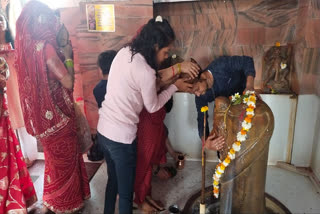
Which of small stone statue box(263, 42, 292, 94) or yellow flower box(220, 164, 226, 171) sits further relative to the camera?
small stone statue box(263, 42, 292, 94)

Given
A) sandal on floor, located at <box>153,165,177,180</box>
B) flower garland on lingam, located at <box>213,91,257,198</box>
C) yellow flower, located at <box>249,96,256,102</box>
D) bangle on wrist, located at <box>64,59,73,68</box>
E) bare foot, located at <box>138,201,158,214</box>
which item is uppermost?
bangle on wrist, located at <box>64,59,73,68</box>

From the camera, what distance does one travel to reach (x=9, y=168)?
6.44ft

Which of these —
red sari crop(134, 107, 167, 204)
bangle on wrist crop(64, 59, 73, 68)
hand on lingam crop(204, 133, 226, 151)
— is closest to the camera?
hand on lingam crop(204, 133, 226, 151)

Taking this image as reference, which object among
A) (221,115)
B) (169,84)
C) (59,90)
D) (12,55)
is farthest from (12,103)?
(221,115)

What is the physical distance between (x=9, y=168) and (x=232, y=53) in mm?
2076

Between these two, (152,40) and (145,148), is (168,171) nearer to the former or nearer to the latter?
(145,148)

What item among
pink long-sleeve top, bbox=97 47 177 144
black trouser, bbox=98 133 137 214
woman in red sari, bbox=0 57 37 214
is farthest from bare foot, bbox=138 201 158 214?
woman in red sari, bbox=0 57 37 214

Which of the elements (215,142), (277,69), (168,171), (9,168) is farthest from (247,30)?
(9,168)

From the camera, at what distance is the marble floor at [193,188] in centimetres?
218

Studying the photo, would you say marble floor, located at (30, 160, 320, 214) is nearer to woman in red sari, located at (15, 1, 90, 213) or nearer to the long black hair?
woman in red sari, located at (15, 1, 90, 213)

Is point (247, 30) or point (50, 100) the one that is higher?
point (247, 30)

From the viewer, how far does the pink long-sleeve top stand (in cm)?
147

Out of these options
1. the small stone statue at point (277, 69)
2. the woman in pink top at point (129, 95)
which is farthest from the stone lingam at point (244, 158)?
the small stone statue at point (277, 69)

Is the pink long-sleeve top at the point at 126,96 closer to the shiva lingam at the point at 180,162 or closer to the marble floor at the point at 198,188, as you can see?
the marble floor at the point at 198,188
